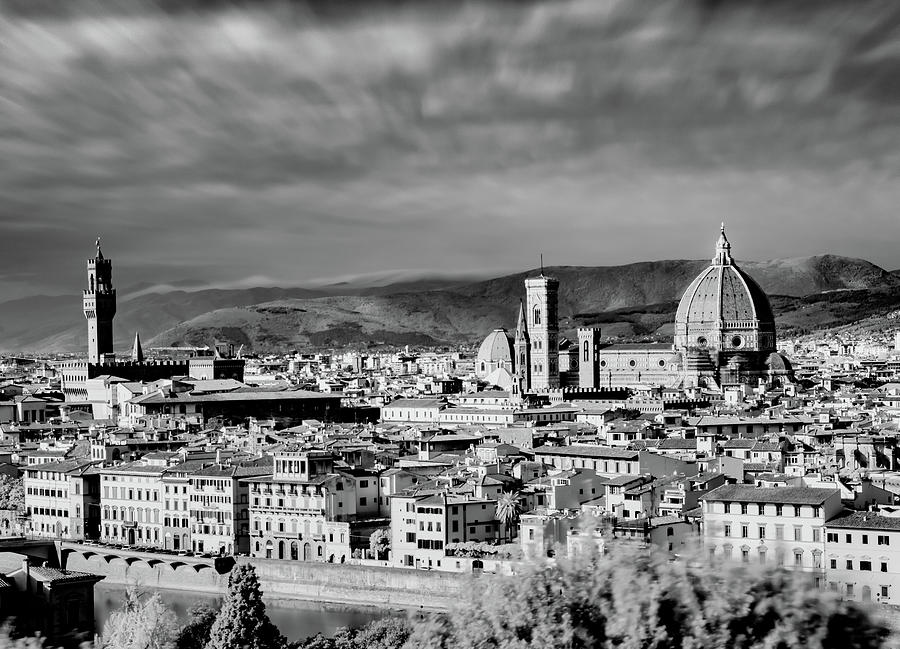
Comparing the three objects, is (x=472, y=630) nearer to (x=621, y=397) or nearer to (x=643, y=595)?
(x=643, y=595)

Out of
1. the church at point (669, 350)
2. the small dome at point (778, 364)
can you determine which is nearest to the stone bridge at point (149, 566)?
the church at point (669, 350)

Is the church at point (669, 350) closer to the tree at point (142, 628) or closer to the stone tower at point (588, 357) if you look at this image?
the stone tower at point (588, 357)

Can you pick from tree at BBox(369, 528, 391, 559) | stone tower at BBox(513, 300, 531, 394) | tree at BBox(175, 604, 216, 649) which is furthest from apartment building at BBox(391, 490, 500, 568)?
stone tower at BBox(513, 300, 531, 394)

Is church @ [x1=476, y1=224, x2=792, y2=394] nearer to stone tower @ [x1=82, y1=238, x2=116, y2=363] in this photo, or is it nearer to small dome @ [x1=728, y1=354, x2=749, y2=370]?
small dome @ [x1=728, y1=354, x2=749, y2=370]

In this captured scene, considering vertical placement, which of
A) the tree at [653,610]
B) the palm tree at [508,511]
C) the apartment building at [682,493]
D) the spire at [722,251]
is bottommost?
the palm tree at [508,511]

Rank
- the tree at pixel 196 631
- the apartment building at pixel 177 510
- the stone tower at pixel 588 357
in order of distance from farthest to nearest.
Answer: the stone tower at pixel 588 357
the apartment building at pixel 177 510
the tree at pixel 196 631

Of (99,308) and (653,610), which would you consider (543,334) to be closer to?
(99,308)

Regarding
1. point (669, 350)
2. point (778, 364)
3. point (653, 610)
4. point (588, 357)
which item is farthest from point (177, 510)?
point (669, 350)
